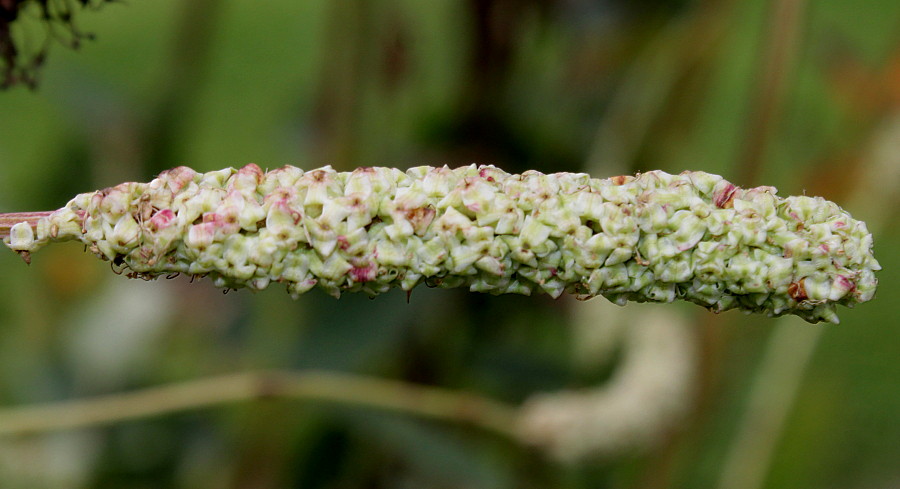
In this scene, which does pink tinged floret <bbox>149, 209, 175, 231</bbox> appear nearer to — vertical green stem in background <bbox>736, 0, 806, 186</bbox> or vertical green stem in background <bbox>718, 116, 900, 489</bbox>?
vertical green stem in background <bbox>736, 0, 806, 186</bbox>

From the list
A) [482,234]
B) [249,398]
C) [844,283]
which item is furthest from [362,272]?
[249,398]

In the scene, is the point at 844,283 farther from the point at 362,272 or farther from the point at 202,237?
the point at 202,237

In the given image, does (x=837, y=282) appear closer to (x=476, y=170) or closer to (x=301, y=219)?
(x=476, y=170)

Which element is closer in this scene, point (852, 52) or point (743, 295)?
point (743, 295)

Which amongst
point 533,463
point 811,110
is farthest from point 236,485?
point 811,110

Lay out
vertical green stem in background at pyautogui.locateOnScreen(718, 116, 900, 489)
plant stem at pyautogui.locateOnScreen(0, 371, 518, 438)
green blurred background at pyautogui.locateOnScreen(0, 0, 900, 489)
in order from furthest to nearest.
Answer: vertical green stem in background at pyautogui.locateOnScreen(718, 116, 900, 489), green blurred background at pyautogui.locateOnScreen(0, 0, 900, 489), plant stem at pyautogui.locateOnScreen(0, 371, 518, 438)

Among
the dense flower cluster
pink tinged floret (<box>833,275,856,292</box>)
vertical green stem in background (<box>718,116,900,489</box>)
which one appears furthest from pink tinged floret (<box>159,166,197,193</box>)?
vertical green stem in background (<box>718,116,900,489</box>)
